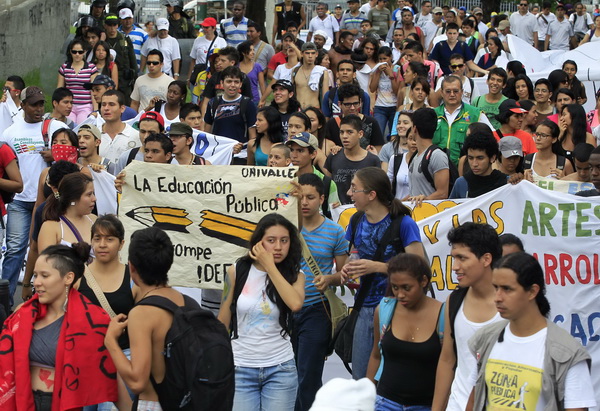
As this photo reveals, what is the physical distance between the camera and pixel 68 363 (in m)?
5.60

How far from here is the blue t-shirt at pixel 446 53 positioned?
17.7 metres

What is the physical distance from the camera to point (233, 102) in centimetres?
1202

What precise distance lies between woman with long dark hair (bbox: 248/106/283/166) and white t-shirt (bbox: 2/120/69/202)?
2.12m

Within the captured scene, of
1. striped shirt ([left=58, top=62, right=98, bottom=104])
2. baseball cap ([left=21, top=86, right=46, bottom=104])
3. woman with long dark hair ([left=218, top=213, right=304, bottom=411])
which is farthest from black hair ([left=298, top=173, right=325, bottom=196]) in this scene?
striped shirt ([left=58, top=62, right=98, bottom=104])

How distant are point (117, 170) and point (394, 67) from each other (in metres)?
6.71

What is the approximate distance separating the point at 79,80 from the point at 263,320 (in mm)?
8345

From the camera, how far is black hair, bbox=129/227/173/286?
5.45m

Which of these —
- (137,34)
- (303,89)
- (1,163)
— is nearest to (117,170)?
(1,163)

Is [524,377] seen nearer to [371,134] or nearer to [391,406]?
[391,406]

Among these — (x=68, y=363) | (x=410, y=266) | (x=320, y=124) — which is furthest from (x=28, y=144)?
(x=410, y=266)

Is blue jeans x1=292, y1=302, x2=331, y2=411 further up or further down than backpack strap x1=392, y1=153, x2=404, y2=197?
further down

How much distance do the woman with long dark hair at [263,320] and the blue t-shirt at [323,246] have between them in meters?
0.86

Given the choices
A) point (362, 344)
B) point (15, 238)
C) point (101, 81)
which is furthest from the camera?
point (101, 81)

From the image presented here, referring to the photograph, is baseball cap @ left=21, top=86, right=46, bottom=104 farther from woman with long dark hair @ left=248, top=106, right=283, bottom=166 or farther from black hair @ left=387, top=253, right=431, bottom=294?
black hair @ left=387, top=253, right=431, bottom=294
